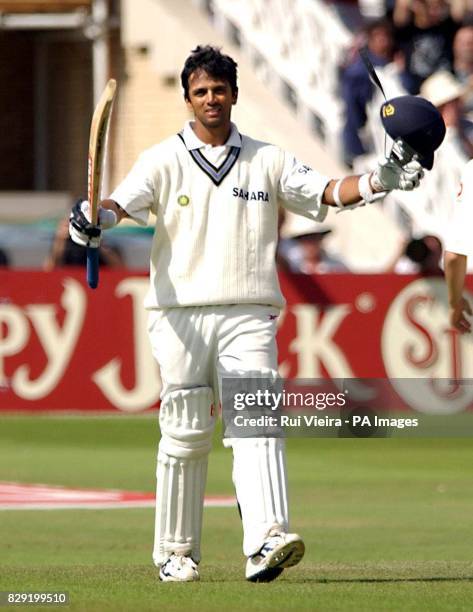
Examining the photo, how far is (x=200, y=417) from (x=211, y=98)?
50.0 inches

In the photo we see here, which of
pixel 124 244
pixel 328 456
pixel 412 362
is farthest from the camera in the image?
pixel 124 244

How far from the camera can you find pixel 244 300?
8.05 m

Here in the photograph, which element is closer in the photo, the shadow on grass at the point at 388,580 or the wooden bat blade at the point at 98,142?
the wooden bat blade at the point at 98,142

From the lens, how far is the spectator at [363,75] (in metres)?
18.9

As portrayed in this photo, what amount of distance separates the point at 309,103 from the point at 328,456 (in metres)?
7.17

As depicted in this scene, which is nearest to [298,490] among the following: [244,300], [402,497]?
[402,497]

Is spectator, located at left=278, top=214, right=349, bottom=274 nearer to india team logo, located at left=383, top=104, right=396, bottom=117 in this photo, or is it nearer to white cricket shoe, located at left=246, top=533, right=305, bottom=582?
india team logo, located at left=383, top=104, right=396, bottom=117

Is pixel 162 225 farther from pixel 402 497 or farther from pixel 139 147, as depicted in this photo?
pixel 139 147

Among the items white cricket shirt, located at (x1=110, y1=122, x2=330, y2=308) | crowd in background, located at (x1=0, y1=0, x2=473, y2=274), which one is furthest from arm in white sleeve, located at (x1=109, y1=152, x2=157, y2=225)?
crowd in background, located at (x1=0, y1=0, x2=473, y2=274)

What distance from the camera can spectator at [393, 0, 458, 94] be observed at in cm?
1917

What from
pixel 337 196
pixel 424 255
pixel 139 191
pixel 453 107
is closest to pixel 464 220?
pixel 337 196

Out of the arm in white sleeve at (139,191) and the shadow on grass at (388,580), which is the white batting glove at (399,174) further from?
the shadow on grass at (388,580)

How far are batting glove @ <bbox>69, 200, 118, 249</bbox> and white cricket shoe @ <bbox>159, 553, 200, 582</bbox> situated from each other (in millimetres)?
1297

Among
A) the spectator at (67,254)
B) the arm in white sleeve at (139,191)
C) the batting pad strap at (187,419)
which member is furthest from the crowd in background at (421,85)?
→ the batting pad strap at (187,419)
